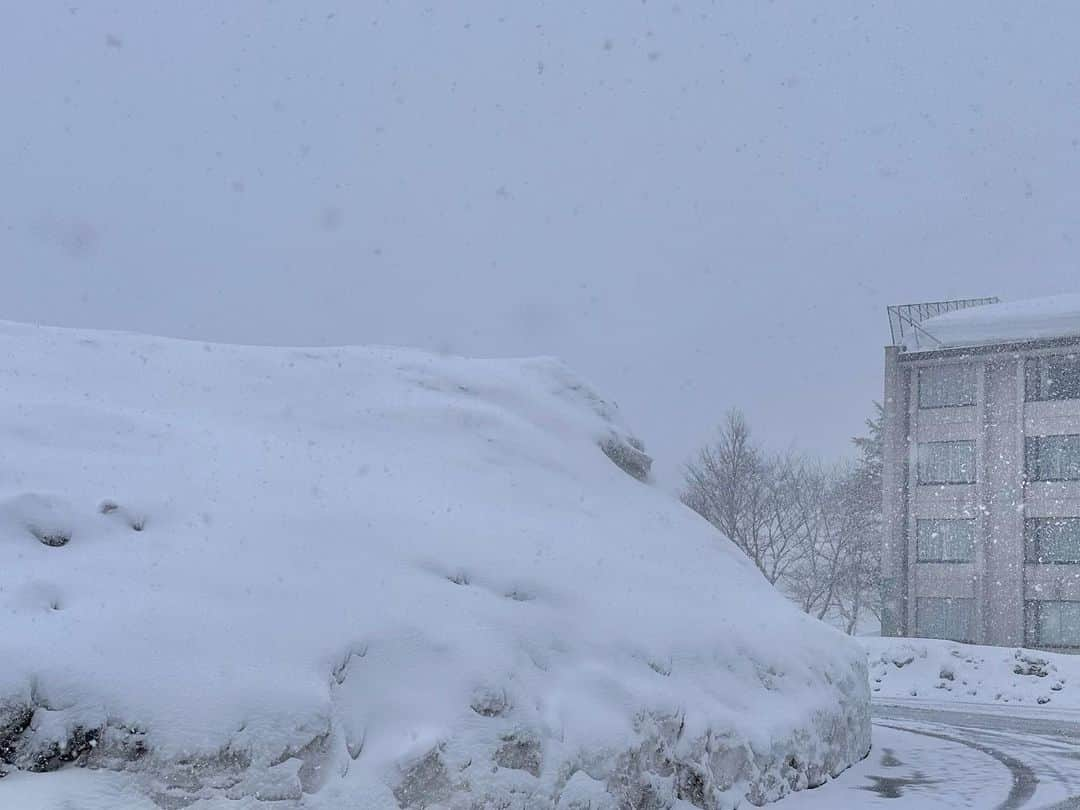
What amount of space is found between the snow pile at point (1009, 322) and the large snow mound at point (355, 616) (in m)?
31.7

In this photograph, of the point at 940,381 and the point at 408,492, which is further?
the point at 940,381

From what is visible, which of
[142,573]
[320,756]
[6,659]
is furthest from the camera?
[142,573]

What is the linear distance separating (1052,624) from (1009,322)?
10.9m

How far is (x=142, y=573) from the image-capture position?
245 inches

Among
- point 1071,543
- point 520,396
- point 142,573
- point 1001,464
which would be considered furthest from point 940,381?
point 142,573

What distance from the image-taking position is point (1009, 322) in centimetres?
3975

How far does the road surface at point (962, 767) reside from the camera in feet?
26.8

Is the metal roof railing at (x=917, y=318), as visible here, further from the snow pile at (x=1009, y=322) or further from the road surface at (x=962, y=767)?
the road surface at (x=962, y=767)

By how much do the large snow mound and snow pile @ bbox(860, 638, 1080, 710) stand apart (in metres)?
10.7

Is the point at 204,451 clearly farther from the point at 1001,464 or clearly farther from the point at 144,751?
the point at 1001,464

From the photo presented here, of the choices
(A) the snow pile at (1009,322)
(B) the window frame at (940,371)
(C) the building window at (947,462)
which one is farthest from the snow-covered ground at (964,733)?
(A) the snow pile at (1009,322)

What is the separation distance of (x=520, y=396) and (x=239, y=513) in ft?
18.1

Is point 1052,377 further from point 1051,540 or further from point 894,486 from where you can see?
point 894,486

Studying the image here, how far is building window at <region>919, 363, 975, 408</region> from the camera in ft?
132
